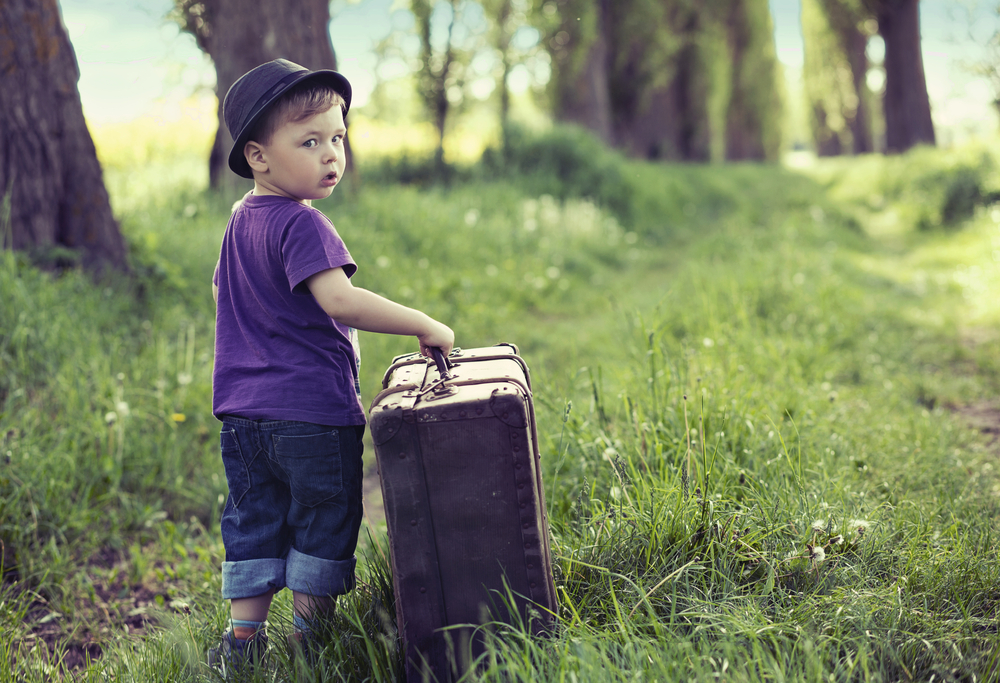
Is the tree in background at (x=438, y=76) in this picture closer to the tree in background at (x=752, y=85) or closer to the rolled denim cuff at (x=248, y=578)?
the rolled denim cuff at (x=248, y=578)

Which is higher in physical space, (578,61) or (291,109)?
(578,61)

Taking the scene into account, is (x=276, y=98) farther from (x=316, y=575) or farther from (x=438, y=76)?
(x=438, y=76)

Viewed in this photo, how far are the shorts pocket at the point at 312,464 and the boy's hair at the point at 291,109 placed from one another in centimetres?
78

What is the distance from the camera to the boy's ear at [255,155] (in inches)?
74.6

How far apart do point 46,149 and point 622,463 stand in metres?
4.07

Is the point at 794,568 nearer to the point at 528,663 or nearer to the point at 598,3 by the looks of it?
the point at 528,663

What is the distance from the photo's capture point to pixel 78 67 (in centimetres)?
455

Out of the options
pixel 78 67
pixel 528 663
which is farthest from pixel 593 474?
pixel 78 67

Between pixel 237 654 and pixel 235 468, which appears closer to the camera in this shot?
pixel 237 654

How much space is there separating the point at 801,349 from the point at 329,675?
11.1 feet

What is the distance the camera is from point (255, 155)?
6.27 ft

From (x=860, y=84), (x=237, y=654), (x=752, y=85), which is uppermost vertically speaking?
(x=752, y=85)

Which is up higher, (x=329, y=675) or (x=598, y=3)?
(x=598, y=3)

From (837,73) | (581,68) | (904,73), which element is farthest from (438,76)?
(837,73)
